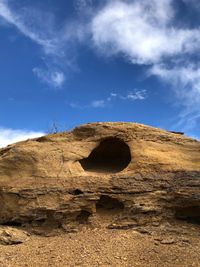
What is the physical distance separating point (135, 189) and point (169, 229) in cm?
148

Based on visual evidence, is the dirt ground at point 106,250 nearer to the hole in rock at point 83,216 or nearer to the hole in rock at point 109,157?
the hole in rock at point 83,216

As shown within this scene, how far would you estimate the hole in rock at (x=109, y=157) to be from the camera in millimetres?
14953

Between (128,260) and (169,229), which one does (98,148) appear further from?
(128,260)

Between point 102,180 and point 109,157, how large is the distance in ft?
7.74

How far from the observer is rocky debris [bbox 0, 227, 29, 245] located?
40.4 ft

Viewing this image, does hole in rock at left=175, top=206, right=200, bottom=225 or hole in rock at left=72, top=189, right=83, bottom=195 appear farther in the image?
hole in rock at left=72, top=189, right=83, bottom=195

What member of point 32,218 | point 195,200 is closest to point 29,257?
point 32,218

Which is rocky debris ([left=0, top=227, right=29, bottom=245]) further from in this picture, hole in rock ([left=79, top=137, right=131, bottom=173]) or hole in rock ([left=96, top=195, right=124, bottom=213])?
hole in rock ([left=79, top=137, right=131, bottom=173])

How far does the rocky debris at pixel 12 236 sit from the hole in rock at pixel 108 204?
2221 millimetres

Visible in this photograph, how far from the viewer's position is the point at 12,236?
12461 mm

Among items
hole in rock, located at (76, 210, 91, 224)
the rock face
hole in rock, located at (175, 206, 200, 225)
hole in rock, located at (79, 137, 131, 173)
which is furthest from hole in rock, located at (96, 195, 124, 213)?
hole in rock, located at (175, 206, 200, 225)

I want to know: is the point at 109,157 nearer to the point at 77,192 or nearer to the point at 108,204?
the point at 108,204

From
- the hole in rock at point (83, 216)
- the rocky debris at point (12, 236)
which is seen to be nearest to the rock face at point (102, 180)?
the hole in rock at point (83, 216)

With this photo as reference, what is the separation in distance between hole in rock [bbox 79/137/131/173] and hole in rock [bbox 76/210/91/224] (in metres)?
1.91
